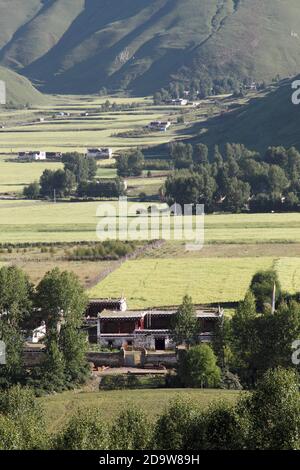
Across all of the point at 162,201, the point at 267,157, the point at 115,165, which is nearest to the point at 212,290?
the point at 162,201

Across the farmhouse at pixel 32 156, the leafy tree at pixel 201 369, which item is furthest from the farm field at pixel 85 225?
the farmhouse at pixel 32 156

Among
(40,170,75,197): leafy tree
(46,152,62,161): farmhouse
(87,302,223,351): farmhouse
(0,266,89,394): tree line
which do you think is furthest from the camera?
(46,152,62,161): farmhouse

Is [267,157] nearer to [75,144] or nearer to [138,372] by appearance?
[75,144]

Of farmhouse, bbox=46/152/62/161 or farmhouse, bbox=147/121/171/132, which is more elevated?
farmhouse, bbox=147/121/171/132

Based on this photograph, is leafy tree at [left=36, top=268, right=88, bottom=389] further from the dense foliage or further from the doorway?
the dense foliage

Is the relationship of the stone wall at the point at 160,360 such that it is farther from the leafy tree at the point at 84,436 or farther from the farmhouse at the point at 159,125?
the farmhouse at the point at 159,125

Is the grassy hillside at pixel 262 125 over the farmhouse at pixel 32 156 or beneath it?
over

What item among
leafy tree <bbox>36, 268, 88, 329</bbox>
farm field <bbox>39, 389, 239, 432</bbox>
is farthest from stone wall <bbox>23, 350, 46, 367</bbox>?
farm field <bbox>39, 389, 239, 432</bbox>
